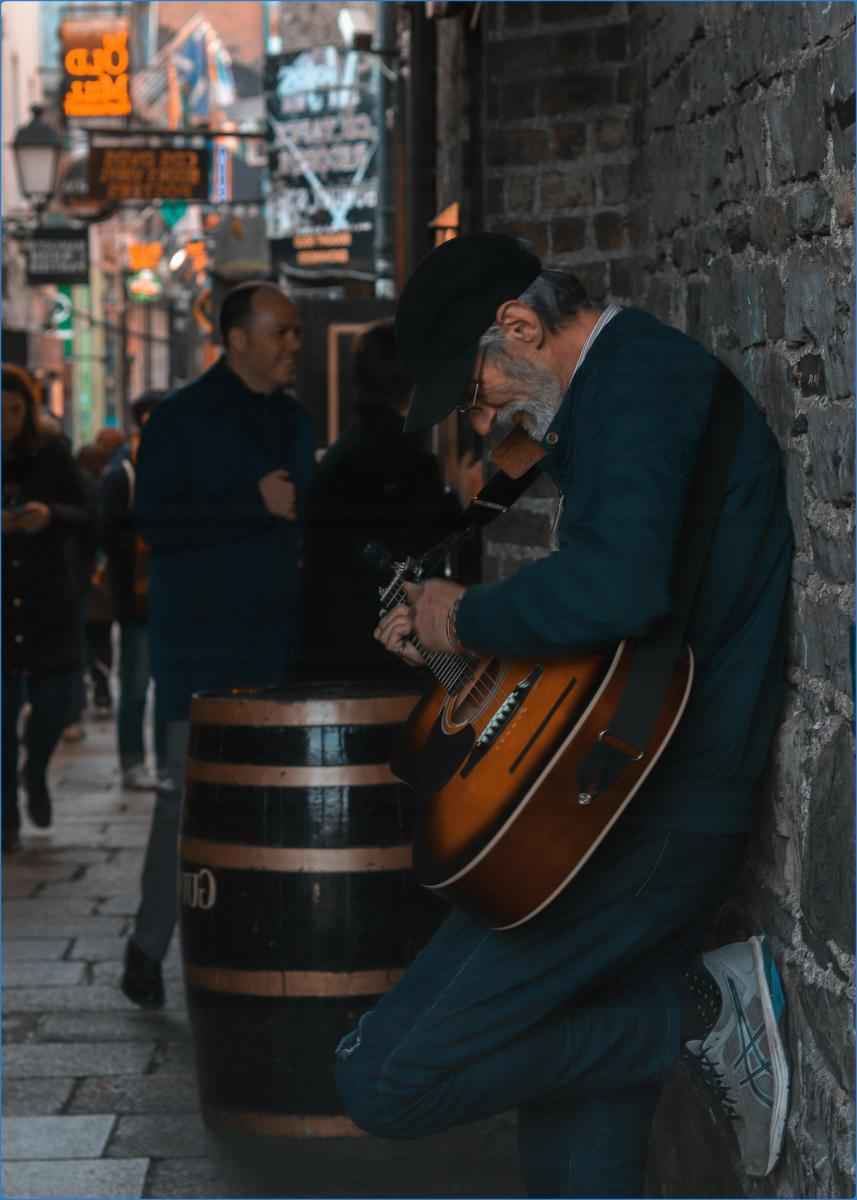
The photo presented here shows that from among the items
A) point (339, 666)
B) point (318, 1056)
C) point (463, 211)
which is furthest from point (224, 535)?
point (318, 1056)

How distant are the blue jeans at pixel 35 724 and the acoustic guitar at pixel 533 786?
544 cm

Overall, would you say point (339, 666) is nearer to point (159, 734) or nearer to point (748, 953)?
point (748, 953)

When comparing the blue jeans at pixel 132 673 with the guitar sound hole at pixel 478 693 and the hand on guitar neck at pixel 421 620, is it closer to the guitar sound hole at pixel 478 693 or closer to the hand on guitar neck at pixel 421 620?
the hand on guitar neck at pixel 421 620

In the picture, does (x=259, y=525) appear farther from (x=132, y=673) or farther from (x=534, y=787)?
(x=132, y=673)

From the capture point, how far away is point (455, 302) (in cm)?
277

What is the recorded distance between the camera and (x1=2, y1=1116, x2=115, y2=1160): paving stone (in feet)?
14.2

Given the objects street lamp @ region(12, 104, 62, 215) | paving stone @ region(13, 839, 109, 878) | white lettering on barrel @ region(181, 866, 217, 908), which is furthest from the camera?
street lamp @ region(12, 104, 62, 215)

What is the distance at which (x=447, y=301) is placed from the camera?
109 inches

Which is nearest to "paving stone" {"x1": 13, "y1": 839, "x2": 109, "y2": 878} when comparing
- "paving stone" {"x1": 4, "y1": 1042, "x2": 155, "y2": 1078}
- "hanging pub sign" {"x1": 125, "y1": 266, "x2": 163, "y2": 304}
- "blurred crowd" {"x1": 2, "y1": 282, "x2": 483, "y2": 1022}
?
"blurred crowd" {"x1": 2, "y1": 282, "x2": 483, "y2": 1022}

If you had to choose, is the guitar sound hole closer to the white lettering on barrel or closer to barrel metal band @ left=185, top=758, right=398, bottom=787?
barrel metal band @ left=185, top=758, right=398, bottom=787

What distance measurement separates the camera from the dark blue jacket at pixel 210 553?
17.5 ft

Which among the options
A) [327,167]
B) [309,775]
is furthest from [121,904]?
[327,167]

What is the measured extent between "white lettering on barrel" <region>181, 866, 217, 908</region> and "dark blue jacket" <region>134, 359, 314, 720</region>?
1.21 m

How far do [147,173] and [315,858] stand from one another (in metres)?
13.4
